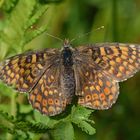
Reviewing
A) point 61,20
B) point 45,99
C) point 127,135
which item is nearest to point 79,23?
point 61,20

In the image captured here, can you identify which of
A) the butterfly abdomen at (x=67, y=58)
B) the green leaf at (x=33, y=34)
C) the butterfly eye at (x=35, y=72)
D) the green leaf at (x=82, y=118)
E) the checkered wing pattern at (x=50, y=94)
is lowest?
the green leaf at (x=82, y=118)

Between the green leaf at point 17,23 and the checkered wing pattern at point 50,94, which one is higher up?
the green leaf at point 17,23

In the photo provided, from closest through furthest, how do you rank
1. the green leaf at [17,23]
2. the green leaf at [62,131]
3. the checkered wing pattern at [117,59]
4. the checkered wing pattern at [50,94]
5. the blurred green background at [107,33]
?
the green leaf at [62,131] → the checkered wing pattern at [50,94] → the checkered wing pattern at [117,59] → the green leaf at [17,23] → the blurred green background at [107,33]

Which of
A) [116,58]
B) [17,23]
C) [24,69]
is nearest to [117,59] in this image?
[116,58]

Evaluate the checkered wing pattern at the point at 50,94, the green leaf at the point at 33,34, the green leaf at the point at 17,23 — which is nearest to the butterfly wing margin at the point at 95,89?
the checkered wing pattern at the point at 50,94

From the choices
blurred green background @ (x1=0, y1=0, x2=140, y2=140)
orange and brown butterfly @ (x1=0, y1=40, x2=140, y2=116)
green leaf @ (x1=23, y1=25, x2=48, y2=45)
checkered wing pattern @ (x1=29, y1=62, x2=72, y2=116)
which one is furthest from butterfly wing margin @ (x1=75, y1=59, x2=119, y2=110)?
blurred green background @ (x1=0, y1=0, x2=140, y2=140)

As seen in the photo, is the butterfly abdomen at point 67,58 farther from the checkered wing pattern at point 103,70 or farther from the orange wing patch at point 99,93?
the orange wing patch at point 99,93
